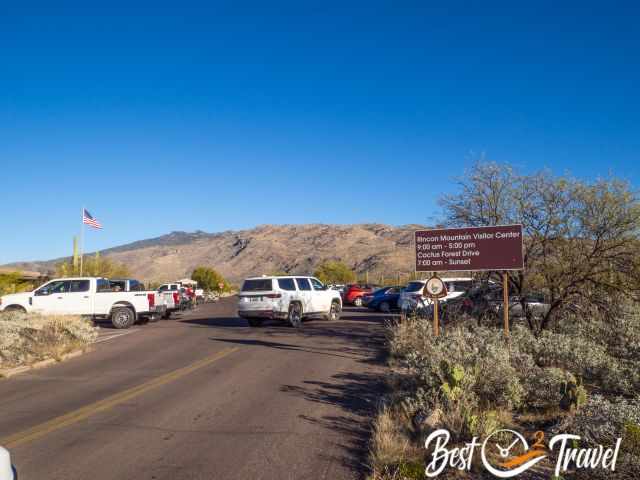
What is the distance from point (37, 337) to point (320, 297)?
11.7 m

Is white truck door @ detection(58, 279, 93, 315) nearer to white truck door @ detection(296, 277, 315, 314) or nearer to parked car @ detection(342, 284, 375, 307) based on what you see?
white truck door @ detection(296, 277, 315, 314)

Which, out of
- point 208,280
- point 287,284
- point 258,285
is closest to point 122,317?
point 258,285

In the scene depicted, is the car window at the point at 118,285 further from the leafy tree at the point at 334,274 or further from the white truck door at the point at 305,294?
the leafy tree at the point at 334,274

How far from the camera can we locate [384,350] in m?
A: 15.3

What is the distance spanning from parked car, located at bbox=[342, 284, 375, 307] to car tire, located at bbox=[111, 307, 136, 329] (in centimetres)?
1776

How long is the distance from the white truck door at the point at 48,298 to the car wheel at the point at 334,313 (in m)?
11.1

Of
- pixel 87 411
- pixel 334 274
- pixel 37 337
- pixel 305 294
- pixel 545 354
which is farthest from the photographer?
pixel 334 274

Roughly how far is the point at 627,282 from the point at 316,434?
32.7ft

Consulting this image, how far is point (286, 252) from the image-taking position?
113938mm

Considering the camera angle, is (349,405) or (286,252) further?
(286,252)

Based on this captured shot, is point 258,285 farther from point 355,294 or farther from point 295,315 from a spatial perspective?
point 355,294

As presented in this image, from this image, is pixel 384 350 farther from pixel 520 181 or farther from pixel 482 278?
pixel 520 181
